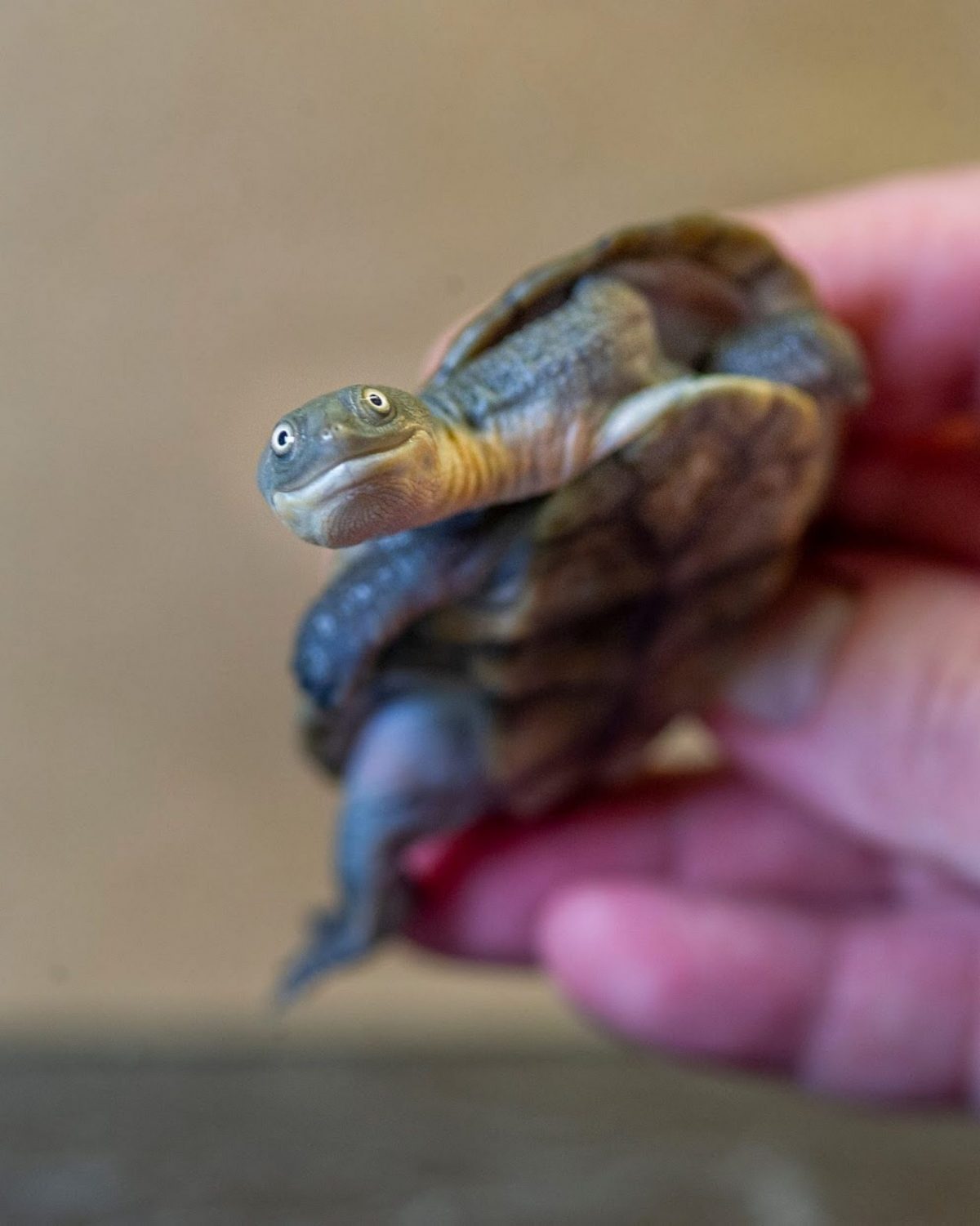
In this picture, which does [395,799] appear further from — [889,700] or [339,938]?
[889,700]

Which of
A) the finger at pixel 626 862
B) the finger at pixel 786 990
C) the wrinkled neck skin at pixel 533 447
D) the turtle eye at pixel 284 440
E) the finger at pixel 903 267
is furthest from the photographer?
the finger at pixel 626 862

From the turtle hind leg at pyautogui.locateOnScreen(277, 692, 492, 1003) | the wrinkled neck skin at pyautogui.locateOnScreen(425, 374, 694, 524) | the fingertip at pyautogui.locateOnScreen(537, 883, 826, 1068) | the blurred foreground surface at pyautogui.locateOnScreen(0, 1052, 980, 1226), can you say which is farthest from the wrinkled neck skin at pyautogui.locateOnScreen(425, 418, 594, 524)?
the blurred foreground surface at pyautogui.locateOnScreen(0, 1052, 980, 1226)

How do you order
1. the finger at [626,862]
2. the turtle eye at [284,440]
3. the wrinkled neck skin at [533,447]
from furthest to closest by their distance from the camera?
the finger at [626,862] → the wrinkled neck skin at [533,447] → the turtle eye at [284,440]

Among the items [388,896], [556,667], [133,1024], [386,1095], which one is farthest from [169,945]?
[556,667]

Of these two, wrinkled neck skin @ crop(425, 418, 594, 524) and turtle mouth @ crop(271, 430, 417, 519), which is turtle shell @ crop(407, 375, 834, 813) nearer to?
wrinkled neck skin @ crop(425, 418, 594, 524)

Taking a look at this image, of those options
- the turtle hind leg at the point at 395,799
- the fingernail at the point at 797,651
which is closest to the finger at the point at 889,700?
the fingernail at the point at 797,651

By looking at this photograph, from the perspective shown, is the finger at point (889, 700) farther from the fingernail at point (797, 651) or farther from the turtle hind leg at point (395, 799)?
the turtle hind leg at point (395, 799)

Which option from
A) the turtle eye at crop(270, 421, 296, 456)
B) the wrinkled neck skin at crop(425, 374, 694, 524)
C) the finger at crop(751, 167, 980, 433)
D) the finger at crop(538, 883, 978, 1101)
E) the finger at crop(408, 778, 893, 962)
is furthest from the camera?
the finger at crop(408, 778, 893, 962)
